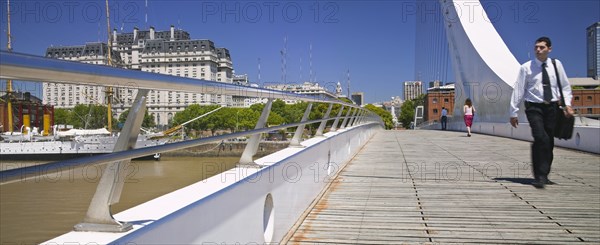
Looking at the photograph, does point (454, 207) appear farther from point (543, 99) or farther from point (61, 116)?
point (61, 116)

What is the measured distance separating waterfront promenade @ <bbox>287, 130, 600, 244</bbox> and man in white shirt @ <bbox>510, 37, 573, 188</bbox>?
1.37ft

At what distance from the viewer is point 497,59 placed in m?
27.1

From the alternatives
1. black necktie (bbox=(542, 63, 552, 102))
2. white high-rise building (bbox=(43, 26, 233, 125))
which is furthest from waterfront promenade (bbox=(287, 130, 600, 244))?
white high-rise building (bbox=(43, 26, 233, 125))

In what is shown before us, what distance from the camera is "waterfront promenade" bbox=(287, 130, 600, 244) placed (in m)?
4.17

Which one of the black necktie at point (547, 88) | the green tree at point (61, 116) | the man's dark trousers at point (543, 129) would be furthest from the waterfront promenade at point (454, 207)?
the green tree at point (61, 116)

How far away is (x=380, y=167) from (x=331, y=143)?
1.83 meters

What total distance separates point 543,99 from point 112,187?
5.39 meters

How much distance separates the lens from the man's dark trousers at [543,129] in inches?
237

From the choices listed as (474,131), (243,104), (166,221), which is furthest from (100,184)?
(474,131)

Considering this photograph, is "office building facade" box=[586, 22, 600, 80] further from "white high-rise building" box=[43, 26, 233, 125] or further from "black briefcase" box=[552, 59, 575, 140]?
"white high-rise building" box=[43, 26, 233, 125]

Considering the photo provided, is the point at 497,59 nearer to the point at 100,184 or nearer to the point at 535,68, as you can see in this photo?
the point at 535,68

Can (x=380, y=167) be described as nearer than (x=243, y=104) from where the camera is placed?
No

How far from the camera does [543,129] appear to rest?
19.9ft

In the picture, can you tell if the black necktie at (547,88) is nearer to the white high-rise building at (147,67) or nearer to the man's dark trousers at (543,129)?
the man's dark trousers at (543,129)
